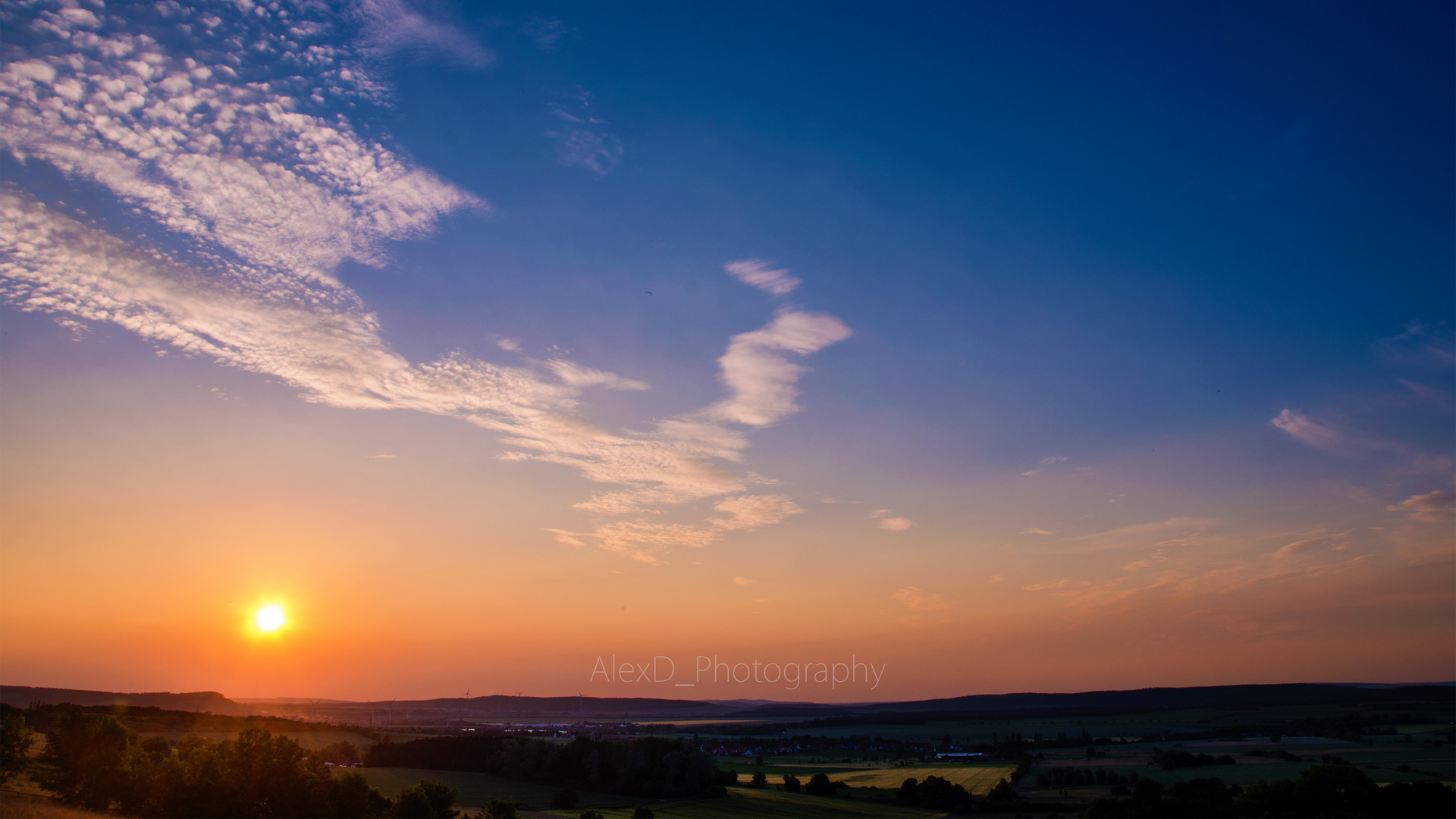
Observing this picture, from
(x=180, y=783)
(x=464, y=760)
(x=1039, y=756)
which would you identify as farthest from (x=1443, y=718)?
(x=180, y=783)

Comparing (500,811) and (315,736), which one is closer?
(500,811)

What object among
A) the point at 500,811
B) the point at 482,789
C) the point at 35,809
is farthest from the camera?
the point at 482,789

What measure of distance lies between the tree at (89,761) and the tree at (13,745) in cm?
170

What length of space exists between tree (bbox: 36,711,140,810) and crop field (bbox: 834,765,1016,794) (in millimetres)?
83873

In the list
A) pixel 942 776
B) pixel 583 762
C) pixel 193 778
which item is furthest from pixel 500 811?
pixel 942 776

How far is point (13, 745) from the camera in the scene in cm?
4978

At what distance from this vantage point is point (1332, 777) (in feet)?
177

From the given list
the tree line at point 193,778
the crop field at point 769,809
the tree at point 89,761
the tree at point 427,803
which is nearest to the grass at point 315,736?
the crop field at point 769,809

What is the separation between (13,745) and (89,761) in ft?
15.3

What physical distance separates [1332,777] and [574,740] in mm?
85615

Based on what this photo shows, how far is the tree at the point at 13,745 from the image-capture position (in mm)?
49062

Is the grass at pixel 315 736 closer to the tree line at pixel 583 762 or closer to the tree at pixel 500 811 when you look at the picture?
the tree line at pixel 583 762

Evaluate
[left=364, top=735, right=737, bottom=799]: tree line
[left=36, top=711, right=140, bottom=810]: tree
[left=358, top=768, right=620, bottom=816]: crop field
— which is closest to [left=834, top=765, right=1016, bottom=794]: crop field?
[left=364, top=735, right=737, bottom=799]: tree line

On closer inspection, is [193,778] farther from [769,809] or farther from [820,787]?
[820,787]
